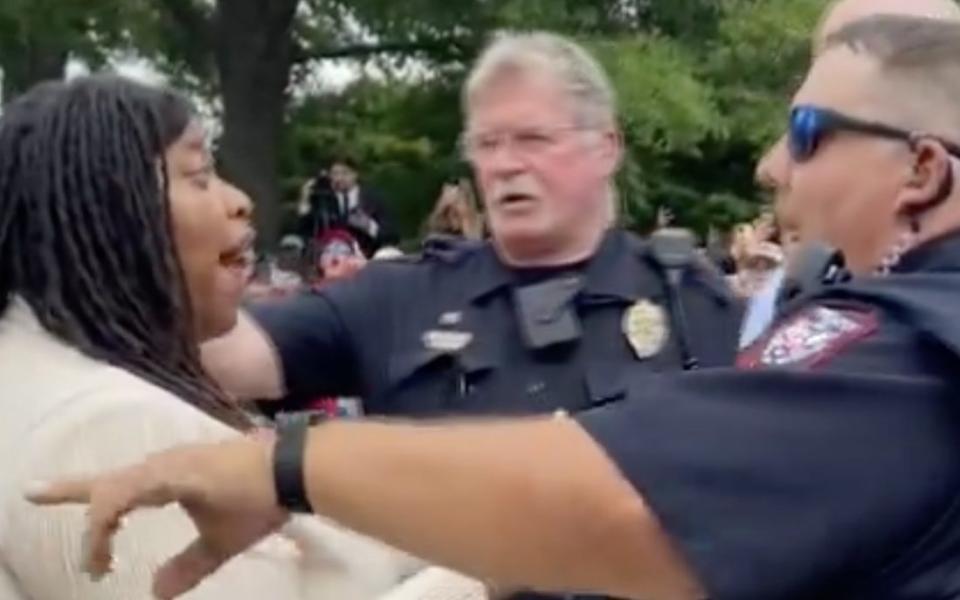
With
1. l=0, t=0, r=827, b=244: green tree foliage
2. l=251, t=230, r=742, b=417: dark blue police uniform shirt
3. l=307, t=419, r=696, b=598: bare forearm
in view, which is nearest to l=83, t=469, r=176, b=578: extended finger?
l=307, t=419, r=696, b=598: bare forearm

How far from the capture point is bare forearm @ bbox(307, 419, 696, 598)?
1.85 meters

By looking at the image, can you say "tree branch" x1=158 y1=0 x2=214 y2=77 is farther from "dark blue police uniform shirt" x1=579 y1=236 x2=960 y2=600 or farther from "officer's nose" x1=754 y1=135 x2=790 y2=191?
"dark blue police uniform shirt" x1=579 y1=236 x2=960 y2=600

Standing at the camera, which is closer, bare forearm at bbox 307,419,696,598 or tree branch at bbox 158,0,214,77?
bare forearm at bbox 307,419,696,598

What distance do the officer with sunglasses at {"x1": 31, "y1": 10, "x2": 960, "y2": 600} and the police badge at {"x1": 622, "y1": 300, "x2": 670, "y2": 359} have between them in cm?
168

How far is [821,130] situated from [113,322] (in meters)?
1.09

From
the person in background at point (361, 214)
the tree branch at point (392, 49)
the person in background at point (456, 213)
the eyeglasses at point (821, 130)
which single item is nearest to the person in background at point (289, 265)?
the person in background at point (361, 214)

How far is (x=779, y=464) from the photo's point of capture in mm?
1876

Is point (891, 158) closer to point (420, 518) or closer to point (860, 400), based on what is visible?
point (860, 400)

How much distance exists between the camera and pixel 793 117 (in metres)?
2.22

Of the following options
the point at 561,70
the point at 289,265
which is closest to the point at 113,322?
the point at 561,70

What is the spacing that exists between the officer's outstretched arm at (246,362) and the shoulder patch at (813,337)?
1849mm

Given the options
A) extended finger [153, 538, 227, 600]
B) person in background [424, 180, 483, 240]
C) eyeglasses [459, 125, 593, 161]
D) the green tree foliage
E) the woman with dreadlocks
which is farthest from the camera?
the green tree foliage

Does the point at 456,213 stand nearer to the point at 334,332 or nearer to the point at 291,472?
the point at 334,332

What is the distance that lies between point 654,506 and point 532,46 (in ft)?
7.27
